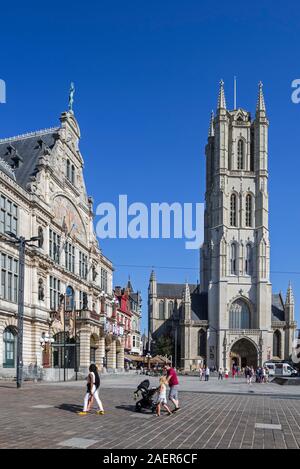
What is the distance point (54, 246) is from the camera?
181 feet

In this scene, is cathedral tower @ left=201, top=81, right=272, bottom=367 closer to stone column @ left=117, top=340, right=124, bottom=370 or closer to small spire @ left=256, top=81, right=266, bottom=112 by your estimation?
small spire @ left=256, top=81, right=266, bottom=112

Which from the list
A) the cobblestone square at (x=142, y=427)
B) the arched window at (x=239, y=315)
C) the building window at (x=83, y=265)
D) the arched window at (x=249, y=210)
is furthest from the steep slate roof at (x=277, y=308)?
the cobblestone square at (x=142, y=427)

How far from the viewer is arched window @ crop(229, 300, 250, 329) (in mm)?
116375

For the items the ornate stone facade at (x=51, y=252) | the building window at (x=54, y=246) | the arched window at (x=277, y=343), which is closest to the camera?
the ornate stone facade at (x=51, y=252)

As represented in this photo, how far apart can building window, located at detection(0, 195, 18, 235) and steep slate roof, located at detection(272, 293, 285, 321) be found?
87866 mm

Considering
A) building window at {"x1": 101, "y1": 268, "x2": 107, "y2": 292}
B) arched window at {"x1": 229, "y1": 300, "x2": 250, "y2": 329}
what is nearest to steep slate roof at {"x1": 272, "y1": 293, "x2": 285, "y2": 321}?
arched window at {"x1": 229, "y1": 300, "x2": 250, "y2": 329}

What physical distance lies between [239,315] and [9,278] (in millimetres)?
78379

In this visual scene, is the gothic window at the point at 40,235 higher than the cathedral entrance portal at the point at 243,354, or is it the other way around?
the gothic window at the point at 40,235

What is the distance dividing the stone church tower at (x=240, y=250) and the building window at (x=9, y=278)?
241 ft

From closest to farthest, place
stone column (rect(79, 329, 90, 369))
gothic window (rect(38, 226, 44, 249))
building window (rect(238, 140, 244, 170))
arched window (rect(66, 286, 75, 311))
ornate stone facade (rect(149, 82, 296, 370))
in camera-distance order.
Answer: gothic window (rect(38, 226, 44, 249)), stone column (rect(79, 329, 90, 369)), arched window (rect(66, 286, 75, 311)), ornate stone facade (rect(149, 82, 296, 370)), building window (rect(238, 140, 244, 170))

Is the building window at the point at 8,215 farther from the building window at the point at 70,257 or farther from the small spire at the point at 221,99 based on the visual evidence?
the small spire at the point at 221,99

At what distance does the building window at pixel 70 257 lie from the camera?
193 feet
